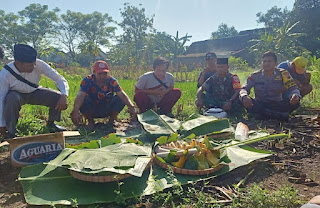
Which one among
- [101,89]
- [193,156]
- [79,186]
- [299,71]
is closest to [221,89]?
[299,71]

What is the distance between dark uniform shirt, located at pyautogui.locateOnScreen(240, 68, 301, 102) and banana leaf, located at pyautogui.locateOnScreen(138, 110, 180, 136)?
1453 mm

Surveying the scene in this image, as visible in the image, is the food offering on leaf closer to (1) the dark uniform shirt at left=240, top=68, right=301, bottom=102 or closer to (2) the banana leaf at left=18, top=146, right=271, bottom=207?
(2) the banana leaf at left=18, top=146, right=271, bottom=207

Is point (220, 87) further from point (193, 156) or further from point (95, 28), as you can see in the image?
point (95, 28)

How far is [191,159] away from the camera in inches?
83.6

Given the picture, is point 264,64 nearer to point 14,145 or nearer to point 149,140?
point 149,140

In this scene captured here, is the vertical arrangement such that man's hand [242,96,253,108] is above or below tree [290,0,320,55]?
below

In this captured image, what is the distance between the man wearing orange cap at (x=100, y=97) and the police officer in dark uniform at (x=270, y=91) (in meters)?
1.84

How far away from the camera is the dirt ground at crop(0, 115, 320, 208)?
192 centimetres

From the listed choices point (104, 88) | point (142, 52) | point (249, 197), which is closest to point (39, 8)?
point (142, 52)

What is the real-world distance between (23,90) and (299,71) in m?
4.24

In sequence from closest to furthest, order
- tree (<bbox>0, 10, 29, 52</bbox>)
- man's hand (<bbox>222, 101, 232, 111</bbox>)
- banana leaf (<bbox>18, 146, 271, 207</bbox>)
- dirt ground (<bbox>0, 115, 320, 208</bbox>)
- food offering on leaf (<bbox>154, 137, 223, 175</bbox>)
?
banana leaf (<bbox>18, 146, 271, 207</bbox>) → dirt ground (<bbox>0, 115, 320, 208</bbox>) → food offering on leaf (<bbox>154, 137, 223, 175</bbox>) → man's hand (<bbox>222, 101, 232, 111</bbox>) → tree (<bbox>0, 10, 29, 52</bbox>)

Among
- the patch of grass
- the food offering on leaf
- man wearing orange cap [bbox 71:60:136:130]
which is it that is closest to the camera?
the patch of grass

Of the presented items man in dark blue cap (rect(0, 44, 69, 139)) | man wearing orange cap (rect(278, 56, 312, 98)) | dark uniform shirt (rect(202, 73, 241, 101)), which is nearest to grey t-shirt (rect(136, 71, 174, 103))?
dark uniform shirt (rect(202, 73, 241, 101))

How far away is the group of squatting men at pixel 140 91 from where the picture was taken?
3.00m
